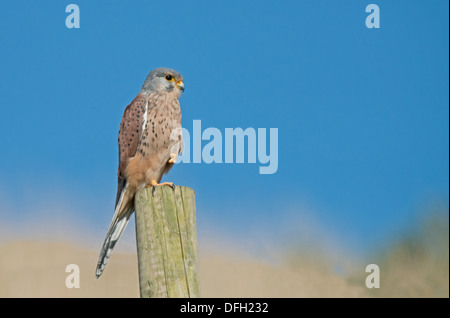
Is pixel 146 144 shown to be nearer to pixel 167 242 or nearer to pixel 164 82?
pixel 164 82

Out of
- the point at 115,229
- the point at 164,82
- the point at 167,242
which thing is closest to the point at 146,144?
the point at 164,82

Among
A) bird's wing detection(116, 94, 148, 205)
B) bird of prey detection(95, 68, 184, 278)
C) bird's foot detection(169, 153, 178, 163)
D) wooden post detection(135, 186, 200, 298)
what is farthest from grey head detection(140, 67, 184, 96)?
wooden post detection(135, 186, 200, 298)

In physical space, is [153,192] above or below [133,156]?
below

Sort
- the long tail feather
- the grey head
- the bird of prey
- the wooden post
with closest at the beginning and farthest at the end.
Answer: the wooden post → the long tail feather → the bird of prey → the grey head

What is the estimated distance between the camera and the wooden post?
3.58m

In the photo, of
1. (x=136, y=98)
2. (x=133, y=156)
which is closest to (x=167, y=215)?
(x=133, y=156)

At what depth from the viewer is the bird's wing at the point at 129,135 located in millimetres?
5816

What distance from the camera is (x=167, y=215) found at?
3838 millimetres

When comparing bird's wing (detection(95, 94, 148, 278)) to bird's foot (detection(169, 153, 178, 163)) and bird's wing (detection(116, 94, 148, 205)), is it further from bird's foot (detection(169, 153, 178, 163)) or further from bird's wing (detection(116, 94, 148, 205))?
bird's foot (detection(169, 153, 178, 163))

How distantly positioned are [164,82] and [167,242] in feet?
9.49

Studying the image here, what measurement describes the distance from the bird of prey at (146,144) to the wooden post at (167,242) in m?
1.68
